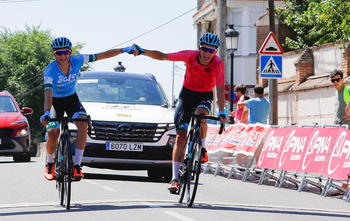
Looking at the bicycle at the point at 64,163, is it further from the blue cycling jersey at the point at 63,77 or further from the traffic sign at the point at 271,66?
the traffic sign at the point at 271,66

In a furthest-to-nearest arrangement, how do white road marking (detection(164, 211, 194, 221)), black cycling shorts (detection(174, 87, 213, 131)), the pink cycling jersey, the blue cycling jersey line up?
black cycling shorts (detection(174, 87, 213, 131)), the pink cycling jersey, the blue cycling jersey, white road marking (detection(164, 211, 194, 221))

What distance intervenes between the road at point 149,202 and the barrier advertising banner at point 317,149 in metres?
0.47

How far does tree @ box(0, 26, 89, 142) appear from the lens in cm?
6894

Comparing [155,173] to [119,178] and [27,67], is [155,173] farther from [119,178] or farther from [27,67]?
[27,67]

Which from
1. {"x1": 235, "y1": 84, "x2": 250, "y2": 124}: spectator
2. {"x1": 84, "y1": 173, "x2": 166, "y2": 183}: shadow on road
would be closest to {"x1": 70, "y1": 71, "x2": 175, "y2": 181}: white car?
{"x1": 84, "y1": 173, "x2": 166, "y2": 183}: shadow on road

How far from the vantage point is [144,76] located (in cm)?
1698

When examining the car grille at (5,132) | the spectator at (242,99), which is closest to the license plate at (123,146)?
the spectator at (242,99)

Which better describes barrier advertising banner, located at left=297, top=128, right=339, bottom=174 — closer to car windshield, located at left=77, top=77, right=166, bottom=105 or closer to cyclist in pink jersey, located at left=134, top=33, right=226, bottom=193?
car windshield, located at left=77, top=77, right=166, bottom=105

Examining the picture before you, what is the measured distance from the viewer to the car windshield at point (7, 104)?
76.0 feet

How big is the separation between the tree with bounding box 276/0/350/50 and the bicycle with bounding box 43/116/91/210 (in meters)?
16.0

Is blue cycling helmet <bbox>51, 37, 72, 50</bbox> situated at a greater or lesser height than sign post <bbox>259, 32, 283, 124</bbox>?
lesser

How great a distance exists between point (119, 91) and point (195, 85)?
511 centimetres

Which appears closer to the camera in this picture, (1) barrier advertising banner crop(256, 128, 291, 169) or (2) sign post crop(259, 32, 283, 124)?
(1) barrier advertising banner crop(256, 128, 291, 169)

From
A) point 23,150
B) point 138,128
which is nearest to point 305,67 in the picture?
point 23,150
